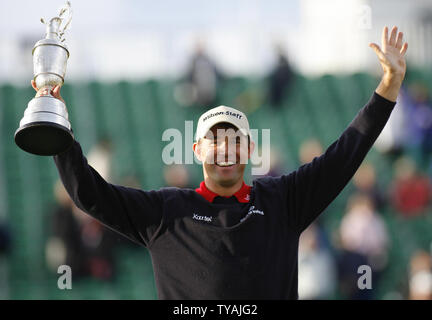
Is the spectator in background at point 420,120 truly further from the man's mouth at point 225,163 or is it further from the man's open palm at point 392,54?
the man's mouth at point 225,163

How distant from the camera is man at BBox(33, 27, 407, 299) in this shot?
10.6 feet

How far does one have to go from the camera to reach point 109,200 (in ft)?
10.9

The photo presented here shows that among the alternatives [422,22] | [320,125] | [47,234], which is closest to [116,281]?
[47,234]

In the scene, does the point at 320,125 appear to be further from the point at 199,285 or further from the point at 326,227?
the point at 199,285

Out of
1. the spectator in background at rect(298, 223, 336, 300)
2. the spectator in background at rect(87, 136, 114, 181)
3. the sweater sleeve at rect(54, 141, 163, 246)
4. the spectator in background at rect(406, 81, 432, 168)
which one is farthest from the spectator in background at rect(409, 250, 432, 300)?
the sweater sleeve at rect(54, 141, 163, 246)

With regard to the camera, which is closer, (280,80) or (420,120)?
(420,120)

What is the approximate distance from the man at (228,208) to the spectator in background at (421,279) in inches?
187

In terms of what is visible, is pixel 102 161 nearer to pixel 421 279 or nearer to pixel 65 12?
pixel 421 279

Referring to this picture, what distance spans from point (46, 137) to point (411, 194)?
7.33 metres

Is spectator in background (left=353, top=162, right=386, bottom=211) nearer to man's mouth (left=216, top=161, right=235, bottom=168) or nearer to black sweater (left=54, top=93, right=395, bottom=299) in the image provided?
black sweater (left=54, top=93, right=395, bottom=299)

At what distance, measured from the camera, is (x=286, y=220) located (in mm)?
3375

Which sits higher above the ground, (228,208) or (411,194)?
(411,194)

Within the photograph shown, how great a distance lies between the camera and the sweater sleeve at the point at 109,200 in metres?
3.24

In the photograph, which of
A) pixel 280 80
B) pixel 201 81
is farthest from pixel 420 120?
pixel 201 81
